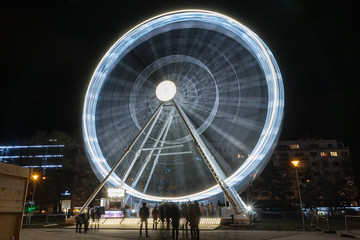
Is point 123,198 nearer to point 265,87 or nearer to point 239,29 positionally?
point 265,87

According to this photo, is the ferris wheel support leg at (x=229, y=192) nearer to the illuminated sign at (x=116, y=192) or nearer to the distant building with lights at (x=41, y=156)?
the illuminated sign at (x=116, y=192)

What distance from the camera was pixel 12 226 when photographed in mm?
3820

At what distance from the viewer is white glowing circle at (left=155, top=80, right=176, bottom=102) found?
16.6 m

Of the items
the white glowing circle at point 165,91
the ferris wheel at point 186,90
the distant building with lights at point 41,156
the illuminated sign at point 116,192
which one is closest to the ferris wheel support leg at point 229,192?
the ferris wheel at point 186,90

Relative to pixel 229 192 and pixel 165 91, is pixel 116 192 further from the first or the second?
pixel 229 192

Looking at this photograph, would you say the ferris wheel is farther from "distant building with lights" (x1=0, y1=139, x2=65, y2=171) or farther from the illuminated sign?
"distant building with lights" (x1=0, y1=139, x2=65, y2=171)

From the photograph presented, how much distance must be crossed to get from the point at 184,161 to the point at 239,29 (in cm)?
1016

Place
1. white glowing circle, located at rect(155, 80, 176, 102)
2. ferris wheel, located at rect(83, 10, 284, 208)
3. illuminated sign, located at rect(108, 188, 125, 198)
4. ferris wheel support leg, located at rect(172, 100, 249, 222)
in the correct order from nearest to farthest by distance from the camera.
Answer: ferris wheel support leg, located at rect(172, 100, 249, 222), ferris wheel, located at rect(83, 10, 284, 208), white glowing circle, located at rect(155, 80, 176, 102), illuminated sign, located at rect(108, 188, 125, 198)

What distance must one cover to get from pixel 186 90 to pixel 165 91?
1.38 m

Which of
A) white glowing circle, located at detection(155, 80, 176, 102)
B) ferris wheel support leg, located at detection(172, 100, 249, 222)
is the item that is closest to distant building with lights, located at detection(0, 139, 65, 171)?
white glowing circle, located at detection(155, 80, 176, 102)

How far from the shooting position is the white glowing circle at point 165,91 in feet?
54.6

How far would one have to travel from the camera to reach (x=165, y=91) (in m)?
16.8

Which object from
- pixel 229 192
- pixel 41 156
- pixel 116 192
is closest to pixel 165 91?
pixel 229 192

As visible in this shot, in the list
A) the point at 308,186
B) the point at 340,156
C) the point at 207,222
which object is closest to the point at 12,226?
the point at 207,222
